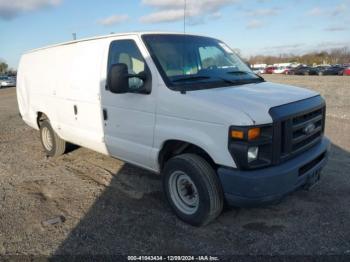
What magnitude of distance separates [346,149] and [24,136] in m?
8.09

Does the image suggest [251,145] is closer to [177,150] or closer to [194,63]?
[177,150]

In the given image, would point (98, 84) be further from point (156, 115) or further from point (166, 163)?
point (166, 163)

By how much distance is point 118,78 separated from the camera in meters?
3.79

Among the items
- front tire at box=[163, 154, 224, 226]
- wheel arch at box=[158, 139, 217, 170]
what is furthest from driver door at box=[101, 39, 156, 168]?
front tire at box=[163, 154, 224, 226]

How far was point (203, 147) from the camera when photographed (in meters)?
3.50

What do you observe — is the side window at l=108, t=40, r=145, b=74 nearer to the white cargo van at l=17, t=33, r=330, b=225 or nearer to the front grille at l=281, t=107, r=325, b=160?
the white cargo van at l=17, t=33, r=330, b=225

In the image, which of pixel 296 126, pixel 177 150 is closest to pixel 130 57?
pixel 177 150

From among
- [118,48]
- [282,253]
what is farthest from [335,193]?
[118,48]

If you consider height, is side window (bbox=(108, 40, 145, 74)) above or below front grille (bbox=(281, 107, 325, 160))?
above

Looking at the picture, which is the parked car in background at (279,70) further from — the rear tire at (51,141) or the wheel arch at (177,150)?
the wheel arch at (177,150)

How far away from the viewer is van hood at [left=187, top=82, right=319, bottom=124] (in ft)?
10.6

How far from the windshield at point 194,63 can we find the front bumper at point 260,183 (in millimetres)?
1168

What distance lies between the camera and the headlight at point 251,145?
10.4ft

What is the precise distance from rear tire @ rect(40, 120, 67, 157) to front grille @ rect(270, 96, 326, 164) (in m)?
4.64
